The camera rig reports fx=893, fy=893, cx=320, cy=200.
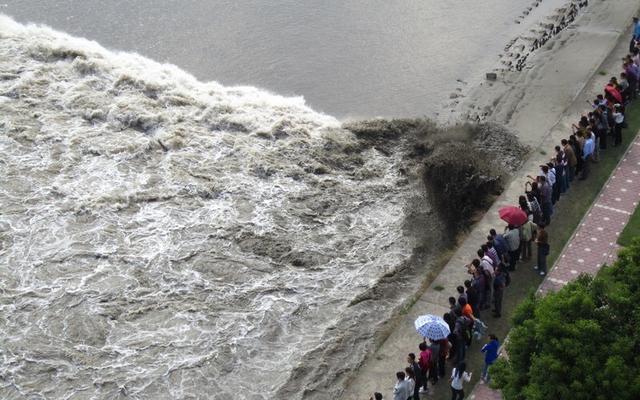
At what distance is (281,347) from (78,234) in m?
4.89

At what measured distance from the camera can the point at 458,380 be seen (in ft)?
40.2

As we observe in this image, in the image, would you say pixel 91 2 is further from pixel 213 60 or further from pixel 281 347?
pixel 281 347

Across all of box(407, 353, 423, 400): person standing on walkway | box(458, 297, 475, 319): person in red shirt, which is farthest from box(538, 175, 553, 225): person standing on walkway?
box(407, 353, 423, 400): person standing on walkway

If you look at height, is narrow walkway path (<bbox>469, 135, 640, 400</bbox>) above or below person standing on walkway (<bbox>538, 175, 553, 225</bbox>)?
below

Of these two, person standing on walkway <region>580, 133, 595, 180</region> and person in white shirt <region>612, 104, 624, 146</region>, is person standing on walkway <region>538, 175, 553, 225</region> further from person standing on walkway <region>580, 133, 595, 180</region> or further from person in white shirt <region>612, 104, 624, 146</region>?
person in white shirt <region>612, 104, 624, 146</region>

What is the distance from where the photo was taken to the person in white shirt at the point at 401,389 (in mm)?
11938

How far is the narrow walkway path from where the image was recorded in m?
14.9

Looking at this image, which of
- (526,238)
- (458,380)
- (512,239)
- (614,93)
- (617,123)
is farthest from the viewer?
(614,93)

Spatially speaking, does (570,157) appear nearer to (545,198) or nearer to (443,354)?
(545,198)

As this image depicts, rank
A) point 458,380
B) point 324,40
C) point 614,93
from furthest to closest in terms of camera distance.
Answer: point 324,40 < point 614,93 < point 458,380

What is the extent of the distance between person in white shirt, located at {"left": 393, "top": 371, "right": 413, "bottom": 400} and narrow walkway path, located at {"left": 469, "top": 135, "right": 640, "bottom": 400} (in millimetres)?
3577

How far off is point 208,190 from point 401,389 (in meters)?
7.60

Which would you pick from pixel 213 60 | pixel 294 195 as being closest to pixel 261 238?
pixel 294 195

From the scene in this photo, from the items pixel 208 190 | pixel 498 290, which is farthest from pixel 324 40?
pixel 498 290
